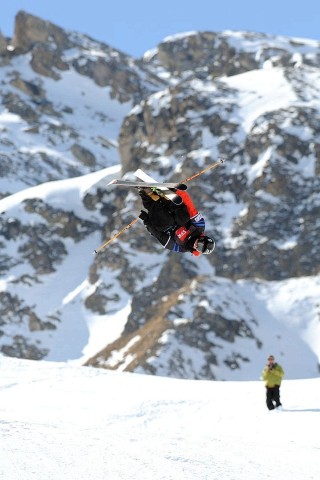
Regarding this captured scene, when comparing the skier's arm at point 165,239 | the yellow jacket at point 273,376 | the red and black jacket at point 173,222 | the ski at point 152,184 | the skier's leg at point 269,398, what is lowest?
the skier's leg at point 269,398

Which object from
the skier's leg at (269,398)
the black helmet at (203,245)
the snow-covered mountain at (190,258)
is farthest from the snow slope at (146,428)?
the snow-covered mountain at (190,258)

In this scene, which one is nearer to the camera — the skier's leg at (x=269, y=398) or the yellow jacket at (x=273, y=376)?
the skier's leg at (x=269, y=398)

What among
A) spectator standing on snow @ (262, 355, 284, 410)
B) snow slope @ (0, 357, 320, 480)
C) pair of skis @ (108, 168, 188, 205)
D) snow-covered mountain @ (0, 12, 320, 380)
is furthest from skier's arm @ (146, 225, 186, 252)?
snow-covered mountain @ (0, 12, 320, 380)

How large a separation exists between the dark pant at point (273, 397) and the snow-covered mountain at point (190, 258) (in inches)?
2474

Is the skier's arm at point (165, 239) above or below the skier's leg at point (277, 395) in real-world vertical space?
→ above

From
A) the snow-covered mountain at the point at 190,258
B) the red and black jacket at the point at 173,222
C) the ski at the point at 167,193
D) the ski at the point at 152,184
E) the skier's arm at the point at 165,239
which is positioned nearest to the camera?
the ski at the point at 152,184

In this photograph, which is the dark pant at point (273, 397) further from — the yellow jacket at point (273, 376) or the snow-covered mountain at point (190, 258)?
the snow-covered mountain at point (190, 258)

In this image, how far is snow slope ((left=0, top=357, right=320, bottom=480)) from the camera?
15148 mm

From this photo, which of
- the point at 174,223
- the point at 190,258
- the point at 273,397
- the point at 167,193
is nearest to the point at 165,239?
the point at 174,223

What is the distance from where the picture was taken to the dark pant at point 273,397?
22.0m

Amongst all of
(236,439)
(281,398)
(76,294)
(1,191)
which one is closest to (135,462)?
(236,439)

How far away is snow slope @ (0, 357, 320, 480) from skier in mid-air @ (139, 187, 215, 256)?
11.9 ft

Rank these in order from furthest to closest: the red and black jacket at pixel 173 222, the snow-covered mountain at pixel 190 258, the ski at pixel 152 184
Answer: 1. the snow-covered mountain at pixel 190 258
2. the red and black jacket at pixel 173 222
3. the ski at pixel 152 184

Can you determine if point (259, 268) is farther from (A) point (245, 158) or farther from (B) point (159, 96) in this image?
(B) point (159, 96)
